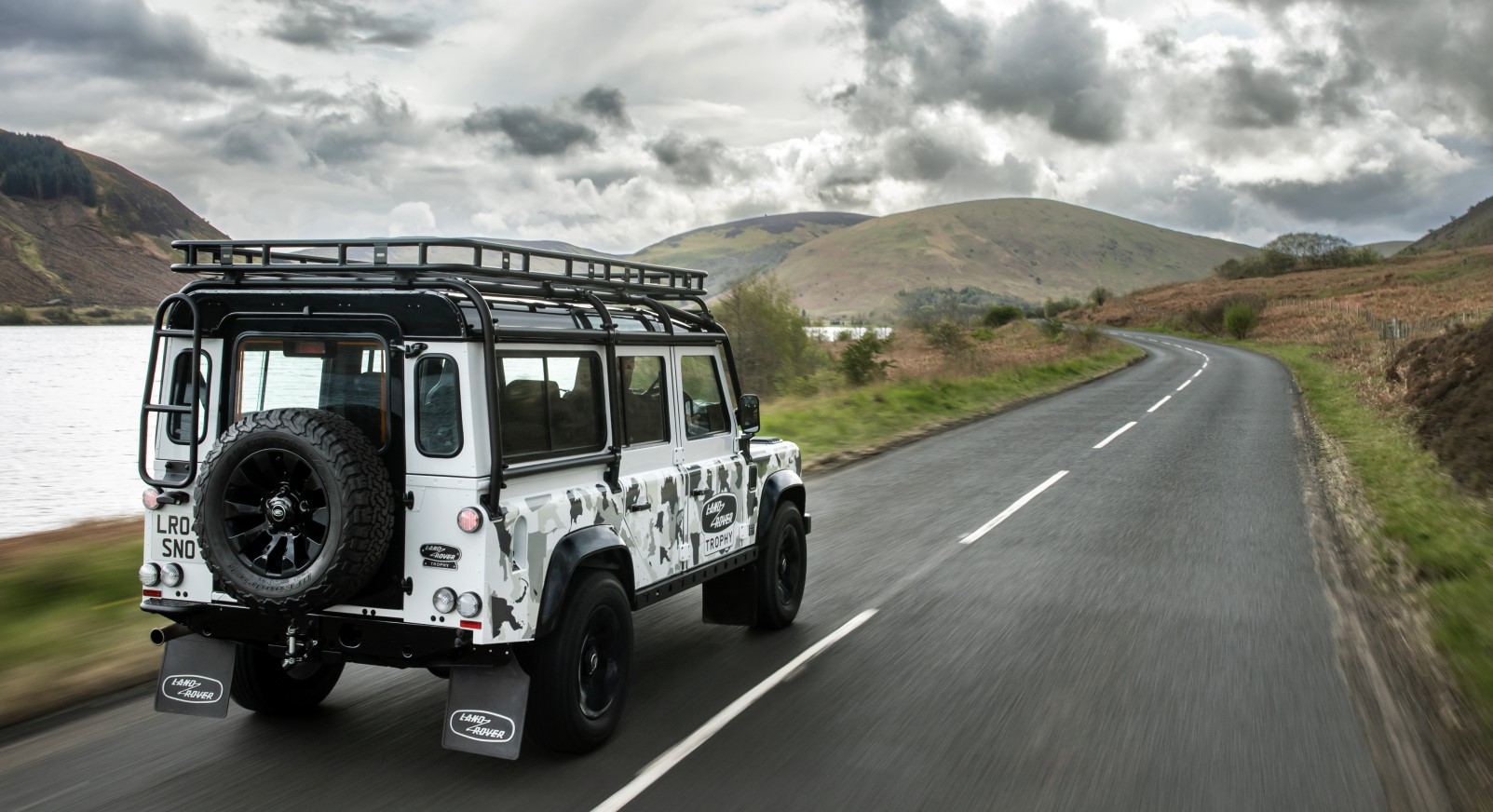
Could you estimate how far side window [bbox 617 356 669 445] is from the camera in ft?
17.5

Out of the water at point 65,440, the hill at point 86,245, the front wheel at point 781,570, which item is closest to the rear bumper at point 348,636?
the front wheel at point 781,570

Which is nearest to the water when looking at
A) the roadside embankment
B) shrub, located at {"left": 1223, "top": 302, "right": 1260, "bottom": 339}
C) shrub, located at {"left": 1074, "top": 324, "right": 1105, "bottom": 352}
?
the roadside embankment

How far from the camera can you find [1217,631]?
22.4 ft

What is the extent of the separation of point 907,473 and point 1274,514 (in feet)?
15.4

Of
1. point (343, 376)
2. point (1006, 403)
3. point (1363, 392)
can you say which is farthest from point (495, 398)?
point (1363, 392)

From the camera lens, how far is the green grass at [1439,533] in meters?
6.10

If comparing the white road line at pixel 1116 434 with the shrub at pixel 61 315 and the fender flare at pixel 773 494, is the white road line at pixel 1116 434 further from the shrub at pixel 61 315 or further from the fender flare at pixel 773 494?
the shrub at pixel 61 315

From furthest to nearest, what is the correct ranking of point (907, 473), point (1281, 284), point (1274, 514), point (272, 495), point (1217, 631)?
point (1281, 284)
point (907, 473)
point (1274, 514)
point (1217, 631)
point (272, 495)

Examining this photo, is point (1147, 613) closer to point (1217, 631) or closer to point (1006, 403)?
point (1217, 631)

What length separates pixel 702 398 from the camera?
244 inches

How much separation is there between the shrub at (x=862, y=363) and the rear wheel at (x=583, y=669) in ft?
83.8

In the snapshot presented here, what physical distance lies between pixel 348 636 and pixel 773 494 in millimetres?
3082

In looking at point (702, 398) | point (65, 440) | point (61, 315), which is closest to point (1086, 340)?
point (65, 440)

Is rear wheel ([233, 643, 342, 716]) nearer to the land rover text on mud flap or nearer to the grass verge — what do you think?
the land rover text on mud flap
